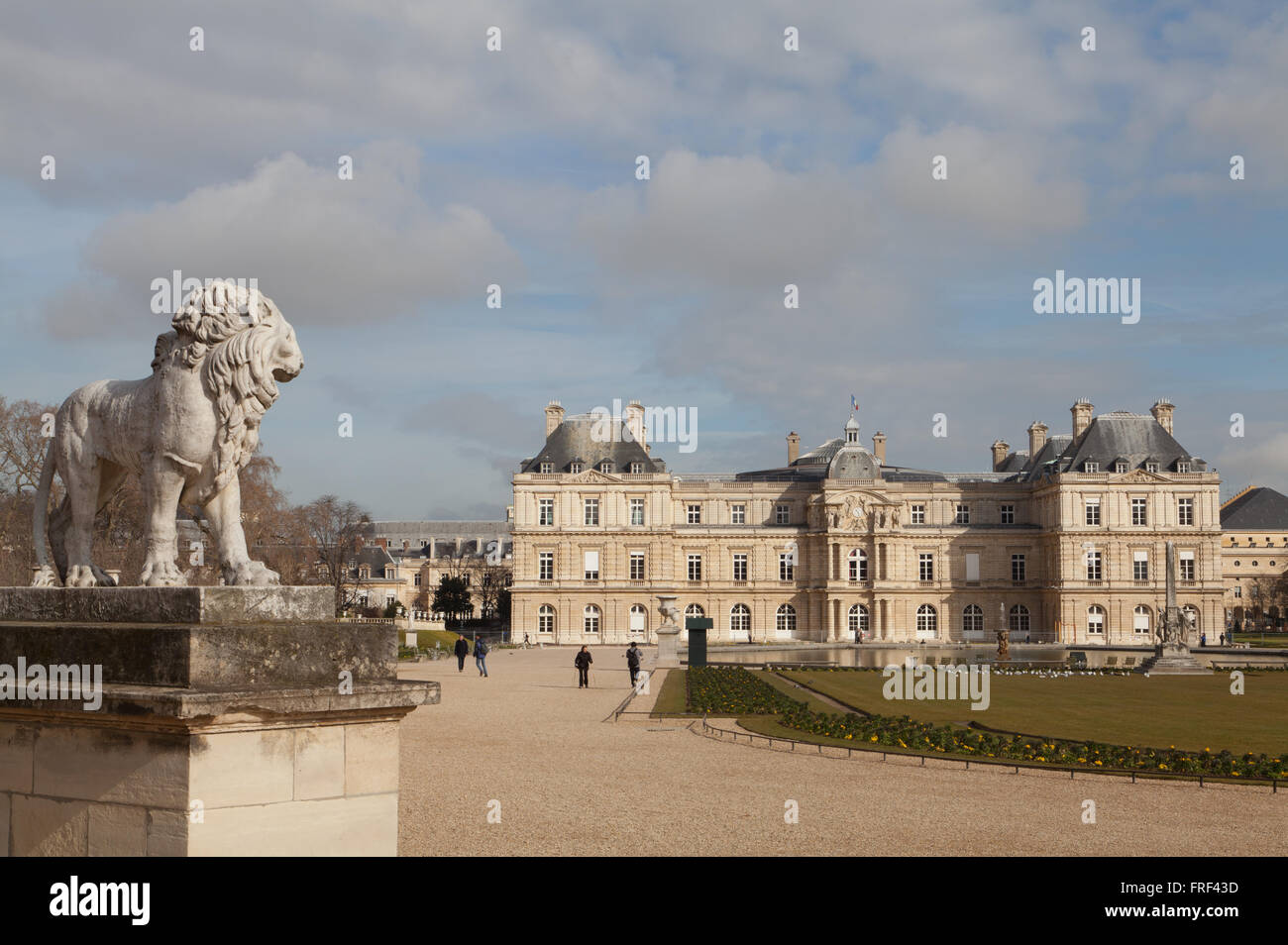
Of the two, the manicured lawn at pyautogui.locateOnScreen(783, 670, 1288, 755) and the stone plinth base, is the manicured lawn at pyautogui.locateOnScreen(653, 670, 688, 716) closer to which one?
the manicured lawn at pyautogui.locateOnScreen(783, 670, 1288, 755)

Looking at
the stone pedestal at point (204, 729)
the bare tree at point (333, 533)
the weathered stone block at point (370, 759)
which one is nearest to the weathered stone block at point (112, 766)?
the stone pedestal at point (204, 729)

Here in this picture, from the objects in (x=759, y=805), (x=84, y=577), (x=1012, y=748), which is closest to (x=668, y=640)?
(x=1012, y=748)

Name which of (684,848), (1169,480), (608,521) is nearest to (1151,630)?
(1169,480)

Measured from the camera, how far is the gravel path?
10781mm

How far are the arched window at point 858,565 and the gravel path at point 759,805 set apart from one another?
5243cm

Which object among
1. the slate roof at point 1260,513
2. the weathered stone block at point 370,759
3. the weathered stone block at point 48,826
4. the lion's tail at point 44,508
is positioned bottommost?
the weathered stone block at point 48,826

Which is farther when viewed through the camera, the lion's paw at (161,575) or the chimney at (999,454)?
the chimney at (999,454)

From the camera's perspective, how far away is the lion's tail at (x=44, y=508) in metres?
5.78

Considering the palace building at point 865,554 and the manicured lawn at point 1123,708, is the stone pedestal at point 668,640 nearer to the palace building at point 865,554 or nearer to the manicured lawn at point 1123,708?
the manicured lawn at point 1123,708

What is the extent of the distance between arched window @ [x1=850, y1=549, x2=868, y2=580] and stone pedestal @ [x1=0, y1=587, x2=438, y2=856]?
66.7 meters

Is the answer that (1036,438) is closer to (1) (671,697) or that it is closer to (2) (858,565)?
(2) (858,565)
